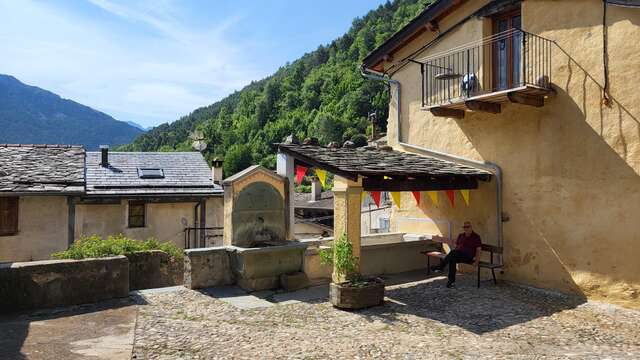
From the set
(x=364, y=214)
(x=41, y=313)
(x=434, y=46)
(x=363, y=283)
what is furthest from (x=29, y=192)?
(x=364, y=214)

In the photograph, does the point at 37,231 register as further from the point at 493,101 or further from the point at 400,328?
the point at 493,101

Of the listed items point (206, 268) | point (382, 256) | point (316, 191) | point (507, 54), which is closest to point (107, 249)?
point (206, 268)

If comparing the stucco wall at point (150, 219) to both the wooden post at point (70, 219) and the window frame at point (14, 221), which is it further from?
the window frame at point (14, 221)

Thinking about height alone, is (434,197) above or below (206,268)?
above

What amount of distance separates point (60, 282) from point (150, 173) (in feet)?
36.1

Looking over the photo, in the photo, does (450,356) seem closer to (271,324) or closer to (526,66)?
(271,324)

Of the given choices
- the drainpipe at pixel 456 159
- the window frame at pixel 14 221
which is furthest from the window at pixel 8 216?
the drainpipe at pixel 456 159

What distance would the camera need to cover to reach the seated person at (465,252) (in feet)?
28.2

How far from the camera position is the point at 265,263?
829 cm

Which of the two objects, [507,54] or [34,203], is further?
[34,203]

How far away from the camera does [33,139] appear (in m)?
172

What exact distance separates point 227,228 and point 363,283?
2914 millimetres

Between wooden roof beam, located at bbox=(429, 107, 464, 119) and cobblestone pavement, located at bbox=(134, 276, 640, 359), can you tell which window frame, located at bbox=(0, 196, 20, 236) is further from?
wooden roof beam, located at bbox=(429, 107, 464, 119)

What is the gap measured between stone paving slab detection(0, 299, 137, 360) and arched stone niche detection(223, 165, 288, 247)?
90.3 inches
